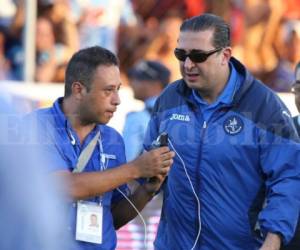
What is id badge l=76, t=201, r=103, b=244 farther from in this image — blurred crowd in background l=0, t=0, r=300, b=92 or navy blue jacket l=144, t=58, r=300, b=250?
blurred crowd in background l=0, t=0, r=300, b=92

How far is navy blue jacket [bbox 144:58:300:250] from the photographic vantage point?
5469mm

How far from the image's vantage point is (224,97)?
561 cm

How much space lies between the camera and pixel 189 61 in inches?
219

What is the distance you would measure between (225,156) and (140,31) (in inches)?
267

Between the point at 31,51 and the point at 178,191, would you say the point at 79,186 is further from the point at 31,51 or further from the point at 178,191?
the point at 31,51

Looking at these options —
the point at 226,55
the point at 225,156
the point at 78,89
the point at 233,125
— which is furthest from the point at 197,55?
the point at 78,89

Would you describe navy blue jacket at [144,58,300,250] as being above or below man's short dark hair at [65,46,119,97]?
below

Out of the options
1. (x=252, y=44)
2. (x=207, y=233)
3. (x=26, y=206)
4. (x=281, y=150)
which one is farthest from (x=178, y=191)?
(x=252, y=44)

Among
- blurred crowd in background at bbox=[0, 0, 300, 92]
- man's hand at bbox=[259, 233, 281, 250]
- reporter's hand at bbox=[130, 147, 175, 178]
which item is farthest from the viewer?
blurred crowd in background at bbox=[0, 0, 300, 92]

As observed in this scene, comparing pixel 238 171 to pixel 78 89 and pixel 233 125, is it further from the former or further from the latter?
pixel 78 89

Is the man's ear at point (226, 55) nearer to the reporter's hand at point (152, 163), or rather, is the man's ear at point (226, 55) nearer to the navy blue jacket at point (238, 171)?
the navy blue jacket at point (238, 171)

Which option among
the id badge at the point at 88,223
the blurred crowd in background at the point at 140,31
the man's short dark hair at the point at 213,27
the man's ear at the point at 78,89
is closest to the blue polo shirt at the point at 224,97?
the man's short dark hair at the point at 213,27

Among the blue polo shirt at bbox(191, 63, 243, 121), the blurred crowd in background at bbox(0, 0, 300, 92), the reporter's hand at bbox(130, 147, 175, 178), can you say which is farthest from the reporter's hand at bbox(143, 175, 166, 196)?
the blurred crowd in background at bbox(0, 0, 300, 92)

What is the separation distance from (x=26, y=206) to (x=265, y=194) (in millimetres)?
1932
